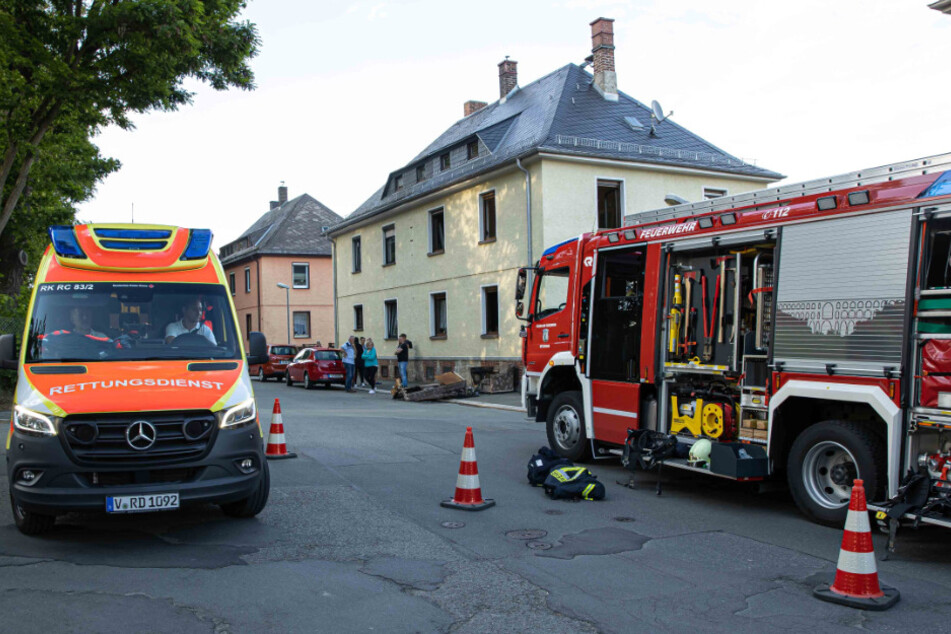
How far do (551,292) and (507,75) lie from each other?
22.8 m

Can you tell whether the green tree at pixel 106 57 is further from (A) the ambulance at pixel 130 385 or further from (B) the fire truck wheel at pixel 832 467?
(B) the fire truck wheel at pixel 832 467

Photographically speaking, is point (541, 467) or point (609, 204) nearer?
point (541, 467)

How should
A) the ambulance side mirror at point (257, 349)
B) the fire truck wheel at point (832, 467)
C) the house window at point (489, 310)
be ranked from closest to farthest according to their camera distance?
1. the fire truck wheel at point (832, 467)
2. the ambulance side mirror at point (257, 349)
3. the house window at point (489, 310)

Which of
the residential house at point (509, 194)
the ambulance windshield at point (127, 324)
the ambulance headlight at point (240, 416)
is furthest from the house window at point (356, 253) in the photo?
the ambulance headlight at point (240, 416)

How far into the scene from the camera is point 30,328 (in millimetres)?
6676

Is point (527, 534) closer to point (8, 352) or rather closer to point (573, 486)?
point (573, 486)

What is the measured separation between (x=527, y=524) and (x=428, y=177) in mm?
24363

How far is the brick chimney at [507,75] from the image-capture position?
31375 millimetres

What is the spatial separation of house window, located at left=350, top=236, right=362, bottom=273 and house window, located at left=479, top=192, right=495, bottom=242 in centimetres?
1042

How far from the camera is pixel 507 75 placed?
3139 cm

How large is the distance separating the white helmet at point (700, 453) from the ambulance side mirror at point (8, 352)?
250 inches

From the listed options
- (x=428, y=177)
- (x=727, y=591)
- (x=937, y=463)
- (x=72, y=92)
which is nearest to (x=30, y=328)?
(x=727, y=591)

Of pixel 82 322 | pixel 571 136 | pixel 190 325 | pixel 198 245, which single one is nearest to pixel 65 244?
pixel 82 322

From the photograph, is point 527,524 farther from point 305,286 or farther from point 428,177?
point 305,286
